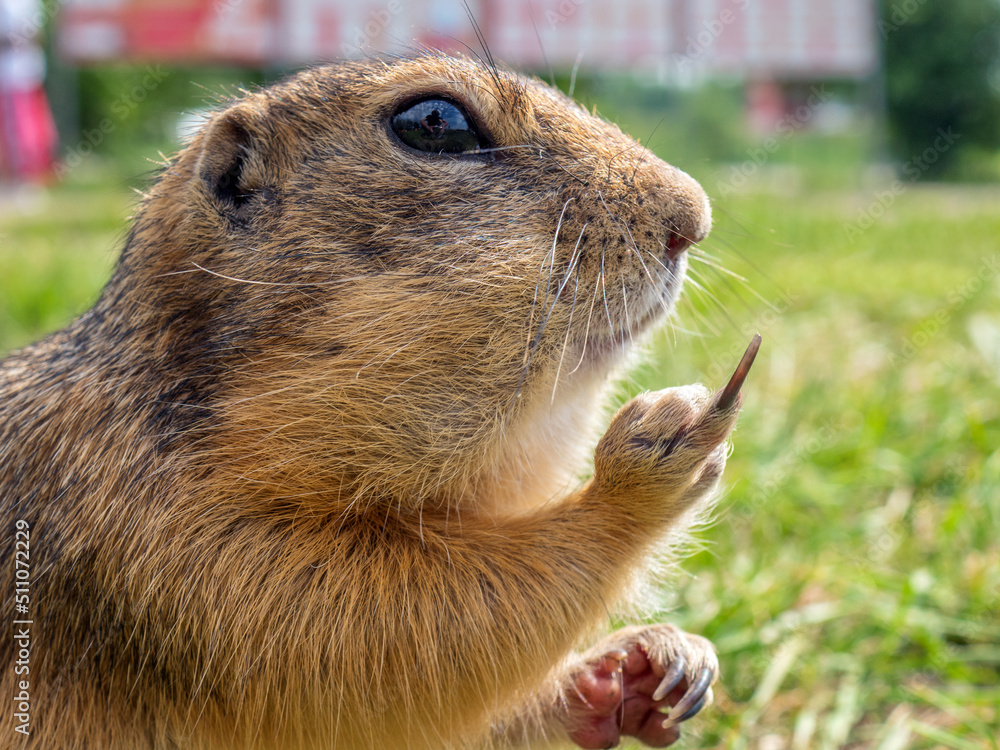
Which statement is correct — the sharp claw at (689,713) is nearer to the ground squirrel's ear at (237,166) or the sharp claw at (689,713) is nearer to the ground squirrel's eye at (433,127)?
the ground squirrel's eye at (433,127)

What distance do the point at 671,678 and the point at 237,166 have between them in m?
1.95

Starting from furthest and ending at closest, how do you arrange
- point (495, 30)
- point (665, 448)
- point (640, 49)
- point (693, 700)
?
point (640, 49), point (495, 30), point (693, 700), point (665, 448)

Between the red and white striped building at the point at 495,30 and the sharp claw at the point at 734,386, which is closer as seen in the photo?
the sharp claw at the point at 734,386

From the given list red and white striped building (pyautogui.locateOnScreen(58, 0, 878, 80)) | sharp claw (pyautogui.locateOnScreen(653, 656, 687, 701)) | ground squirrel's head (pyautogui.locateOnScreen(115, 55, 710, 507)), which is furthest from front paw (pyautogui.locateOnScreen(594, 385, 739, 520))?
red and white striped building (pyautogui.locateOnScreen(58, 0, 878, 80))

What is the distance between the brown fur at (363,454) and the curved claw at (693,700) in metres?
0.40

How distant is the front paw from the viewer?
2.30 m

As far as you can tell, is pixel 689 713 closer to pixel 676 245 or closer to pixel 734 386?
pixel 734 386

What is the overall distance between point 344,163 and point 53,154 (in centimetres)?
2567

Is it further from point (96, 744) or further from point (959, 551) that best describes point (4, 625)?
point (959, 551)

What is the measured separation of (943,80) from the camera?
36031 millimetres

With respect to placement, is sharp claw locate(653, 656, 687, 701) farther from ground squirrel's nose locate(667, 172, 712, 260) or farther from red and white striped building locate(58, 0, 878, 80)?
red and white striped building locate(58, 0, 878, 80)

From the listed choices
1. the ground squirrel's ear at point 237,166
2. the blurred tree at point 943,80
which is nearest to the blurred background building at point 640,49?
the ground squirrel's ear at point 237,166

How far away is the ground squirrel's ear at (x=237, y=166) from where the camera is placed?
8.51 feet

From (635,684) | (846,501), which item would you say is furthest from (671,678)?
(846,501)
